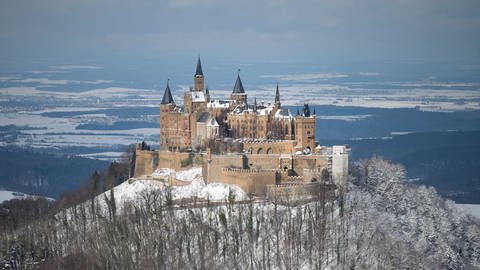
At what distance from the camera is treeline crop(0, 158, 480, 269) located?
5544cm

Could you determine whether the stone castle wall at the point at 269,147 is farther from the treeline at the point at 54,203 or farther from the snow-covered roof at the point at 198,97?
the treeline at the point at 54,203

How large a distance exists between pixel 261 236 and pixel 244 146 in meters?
14.8

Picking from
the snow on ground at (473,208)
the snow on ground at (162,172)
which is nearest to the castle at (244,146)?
the snow on ground at (162,172)

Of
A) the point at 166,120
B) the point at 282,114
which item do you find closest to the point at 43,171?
the point at 166,120

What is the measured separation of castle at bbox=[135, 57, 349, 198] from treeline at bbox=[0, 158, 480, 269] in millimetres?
2808

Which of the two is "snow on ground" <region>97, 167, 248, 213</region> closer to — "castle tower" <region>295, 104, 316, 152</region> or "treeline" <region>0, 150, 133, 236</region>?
"treeline" <region>0, 150, 133, 236</region>

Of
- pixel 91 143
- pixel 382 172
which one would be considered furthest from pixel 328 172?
pixel 91 143

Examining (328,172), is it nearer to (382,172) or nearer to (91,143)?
(382,172)

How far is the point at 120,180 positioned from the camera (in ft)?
259

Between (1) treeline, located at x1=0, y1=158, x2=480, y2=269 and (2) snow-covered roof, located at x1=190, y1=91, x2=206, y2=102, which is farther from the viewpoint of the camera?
(2) snow-covered roof, located at x1=190, y1=91, x2=206, y2=102

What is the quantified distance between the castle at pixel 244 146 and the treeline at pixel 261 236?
9.21 feet

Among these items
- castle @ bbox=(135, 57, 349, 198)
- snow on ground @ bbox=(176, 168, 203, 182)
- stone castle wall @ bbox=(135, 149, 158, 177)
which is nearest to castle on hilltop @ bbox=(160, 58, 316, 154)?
castle @ bbox=(135, 57, 349, 198)

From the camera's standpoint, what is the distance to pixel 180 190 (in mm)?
70688

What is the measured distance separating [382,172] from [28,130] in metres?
102
